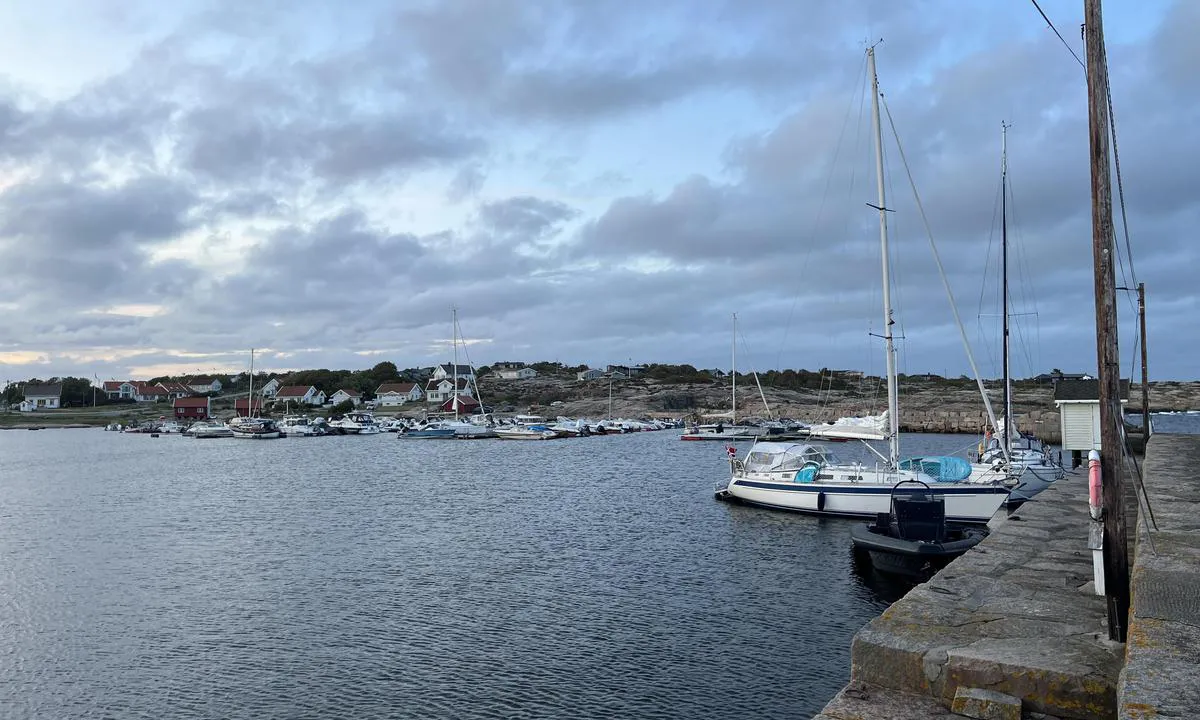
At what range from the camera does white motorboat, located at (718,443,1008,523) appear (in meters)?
28.2

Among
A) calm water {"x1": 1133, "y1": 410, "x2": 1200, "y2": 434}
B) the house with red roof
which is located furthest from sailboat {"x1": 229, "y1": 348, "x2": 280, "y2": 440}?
calm water {"x1": 1133, "y1": 410, "x2": 1200, "y2": 434}

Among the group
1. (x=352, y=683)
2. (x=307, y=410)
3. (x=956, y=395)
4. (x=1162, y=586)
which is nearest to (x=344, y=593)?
(x=352, y=683)

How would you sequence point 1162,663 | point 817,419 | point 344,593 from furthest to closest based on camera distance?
point 817,419, point 344,593, point 1162,663

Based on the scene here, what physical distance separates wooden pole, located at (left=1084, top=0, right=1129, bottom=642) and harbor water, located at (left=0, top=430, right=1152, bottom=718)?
6358mm

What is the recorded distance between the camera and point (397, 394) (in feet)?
573

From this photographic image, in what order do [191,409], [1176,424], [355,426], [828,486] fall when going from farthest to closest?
[191,409] → [1176,424] → [355,426] → [828,486]

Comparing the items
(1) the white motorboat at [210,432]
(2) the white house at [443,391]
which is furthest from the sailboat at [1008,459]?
(2) the white house at [443,391]

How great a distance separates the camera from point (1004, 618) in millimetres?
8438

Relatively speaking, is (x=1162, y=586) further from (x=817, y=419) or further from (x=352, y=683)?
(x=817, y=419)

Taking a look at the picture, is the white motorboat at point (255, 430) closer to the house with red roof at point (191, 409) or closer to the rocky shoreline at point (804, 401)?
the rocky shoreline at point (804, 401)

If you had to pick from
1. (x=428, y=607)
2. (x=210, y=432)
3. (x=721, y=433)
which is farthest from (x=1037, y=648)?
(x=210, y=432)

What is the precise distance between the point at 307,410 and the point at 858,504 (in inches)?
5993

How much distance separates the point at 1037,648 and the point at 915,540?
49.1ft

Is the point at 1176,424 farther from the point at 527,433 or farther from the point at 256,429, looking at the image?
the point at 256,429
